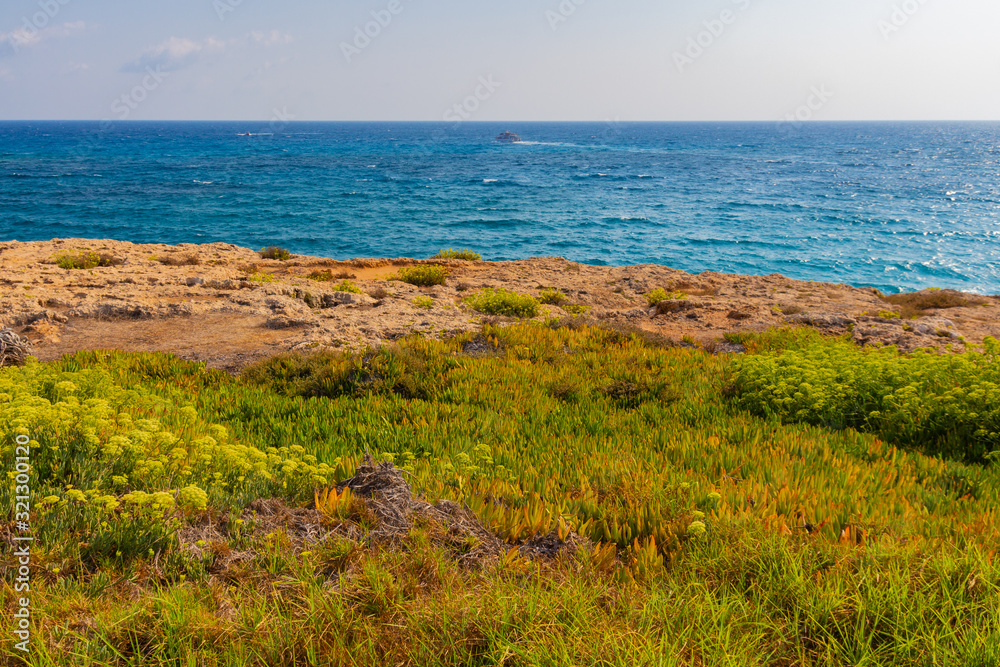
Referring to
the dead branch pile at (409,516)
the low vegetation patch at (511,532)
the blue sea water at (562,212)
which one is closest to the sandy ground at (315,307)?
the low vegetation patch at (511,532)

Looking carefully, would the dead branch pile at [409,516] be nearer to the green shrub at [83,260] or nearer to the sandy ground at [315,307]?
the sandy ground at [315,307]

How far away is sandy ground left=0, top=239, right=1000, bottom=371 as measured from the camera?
34.3ft

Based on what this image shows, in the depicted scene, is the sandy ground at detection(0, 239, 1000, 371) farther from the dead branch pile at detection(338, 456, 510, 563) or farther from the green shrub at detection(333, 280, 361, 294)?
the dead branch pile at detection(338, 456, 510, 563)

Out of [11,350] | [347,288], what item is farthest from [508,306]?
[11,350]

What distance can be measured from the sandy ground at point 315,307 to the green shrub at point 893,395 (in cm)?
222

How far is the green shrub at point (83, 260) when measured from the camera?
16.3 m

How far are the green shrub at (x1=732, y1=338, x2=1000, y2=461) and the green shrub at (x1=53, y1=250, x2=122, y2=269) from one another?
18379mm

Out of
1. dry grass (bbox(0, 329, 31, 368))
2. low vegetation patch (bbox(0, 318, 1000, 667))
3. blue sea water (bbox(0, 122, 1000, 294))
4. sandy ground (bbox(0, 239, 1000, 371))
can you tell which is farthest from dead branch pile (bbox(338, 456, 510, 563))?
blue sea water (bbox(0, 122, 1000, 294))

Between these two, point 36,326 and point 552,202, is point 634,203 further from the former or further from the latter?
point 36,326

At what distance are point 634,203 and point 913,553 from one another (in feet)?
156

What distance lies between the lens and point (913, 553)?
10.3 ft

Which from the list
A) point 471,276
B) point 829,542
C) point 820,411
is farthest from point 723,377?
point 471,276

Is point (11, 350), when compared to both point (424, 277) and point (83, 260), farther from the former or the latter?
point (424, 277)

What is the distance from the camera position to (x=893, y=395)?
248 inches
